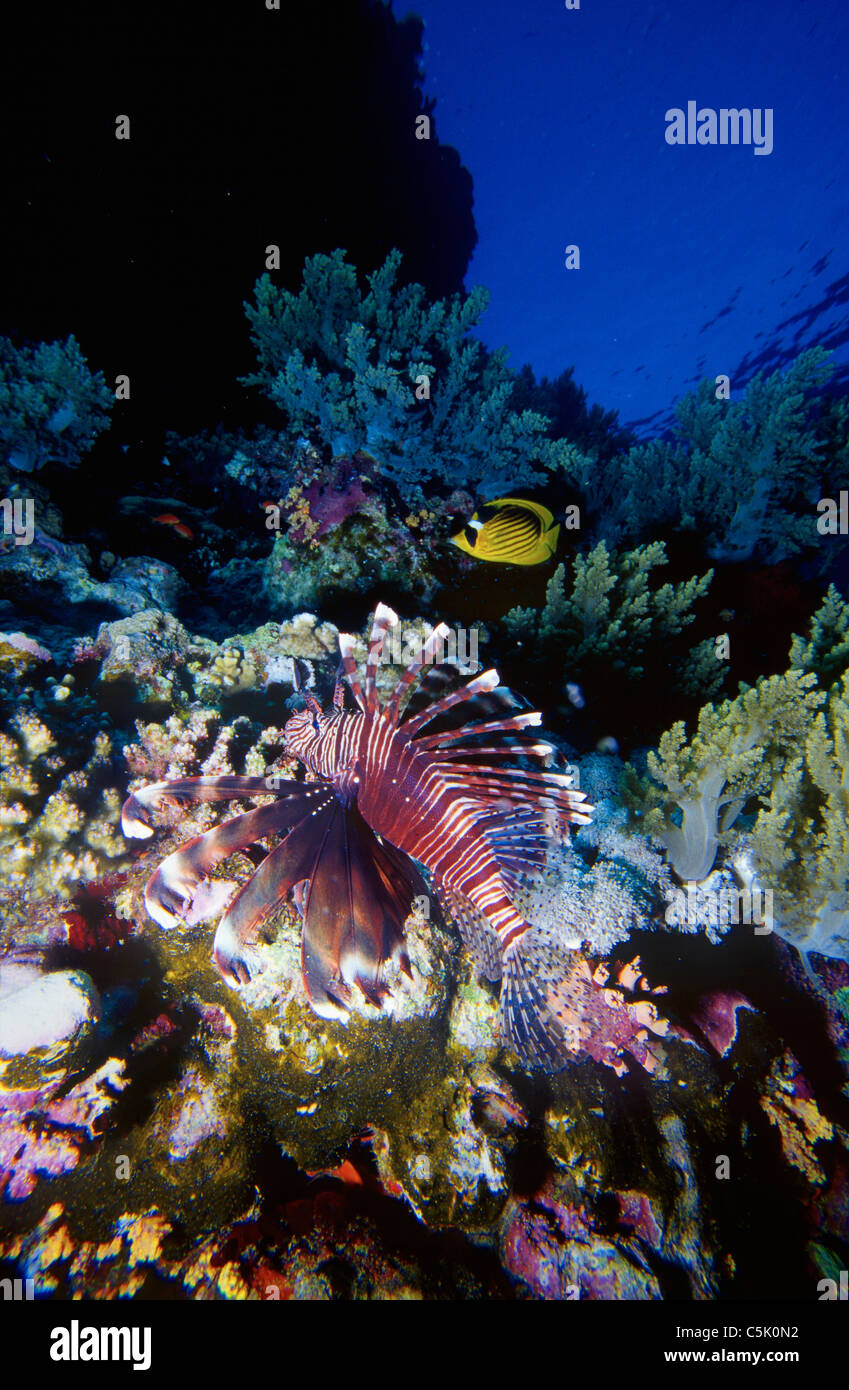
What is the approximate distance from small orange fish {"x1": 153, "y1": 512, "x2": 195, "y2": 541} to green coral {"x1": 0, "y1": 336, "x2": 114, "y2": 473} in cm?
94

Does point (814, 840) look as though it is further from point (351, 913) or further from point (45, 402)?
point (45, 402)

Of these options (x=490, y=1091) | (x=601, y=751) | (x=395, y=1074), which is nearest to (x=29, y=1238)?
(x=395, y=1074)

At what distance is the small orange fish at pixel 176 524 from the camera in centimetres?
549

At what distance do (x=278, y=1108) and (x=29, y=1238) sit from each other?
95cm

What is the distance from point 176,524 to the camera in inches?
219

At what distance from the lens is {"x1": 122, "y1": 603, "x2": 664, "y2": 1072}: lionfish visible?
197cm

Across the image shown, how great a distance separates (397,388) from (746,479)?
390 cm

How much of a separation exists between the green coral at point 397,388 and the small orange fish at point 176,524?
1.62 m

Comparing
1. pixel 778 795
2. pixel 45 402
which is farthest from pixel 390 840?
pixel 45 402

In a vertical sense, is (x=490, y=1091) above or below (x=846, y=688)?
below

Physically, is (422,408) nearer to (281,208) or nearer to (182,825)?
(182,825)

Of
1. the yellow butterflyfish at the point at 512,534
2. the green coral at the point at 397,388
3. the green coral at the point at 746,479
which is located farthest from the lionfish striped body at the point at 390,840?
the green coral at the point at 746,479

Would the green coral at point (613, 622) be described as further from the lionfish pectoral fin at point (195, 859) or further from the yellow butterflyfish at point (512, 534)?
the lionfish pectoral fin at point (195, 859)

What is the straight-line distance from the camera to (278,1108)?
2.25 meters
